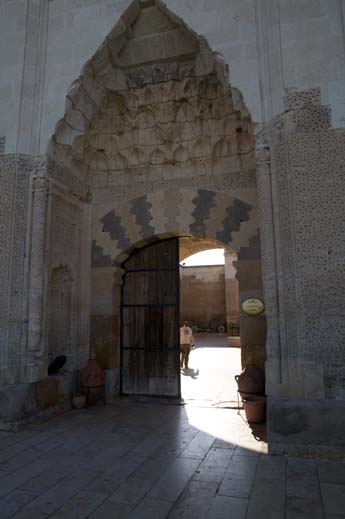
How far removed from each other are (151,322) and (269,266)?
7.36 feet

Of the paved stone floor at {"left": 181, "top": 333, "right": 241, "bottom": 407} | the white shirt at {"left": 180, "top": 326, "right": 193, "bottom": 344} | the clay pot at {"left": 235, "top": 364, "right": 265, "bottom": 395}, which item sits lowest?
the paved stone floor at {"left": 181, "top": 333, "right": 241, "bottom": 407}

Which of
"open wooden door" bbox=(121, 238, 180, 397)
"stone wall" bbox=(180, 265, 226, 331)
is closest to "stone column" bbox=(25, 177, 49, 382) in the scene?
"open wooden door" bbox=(121, 238, 180, 397)

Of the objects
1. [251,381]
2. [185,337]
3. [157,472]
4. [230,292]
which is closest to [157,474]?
[157,472]

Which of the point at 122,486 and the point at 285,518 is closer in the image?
the point at 285,518

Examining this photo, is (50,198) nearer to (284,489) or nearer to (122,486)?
(122,486)

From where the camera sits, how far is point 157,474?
2.71 metres

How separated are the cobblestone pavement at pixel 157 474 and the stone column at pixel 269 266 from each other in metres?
0.71

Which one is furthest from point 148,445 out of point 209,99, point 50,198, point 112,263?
point 209,99

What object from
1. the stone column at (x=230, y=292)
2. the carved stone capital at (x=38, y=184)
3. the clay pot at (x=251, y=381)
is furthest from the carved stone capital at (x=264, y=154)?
the stone column at (x=230, y=292)

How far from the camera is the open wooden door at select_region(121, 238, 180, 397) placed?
5.06 meters

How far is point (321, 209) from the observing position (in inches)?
131

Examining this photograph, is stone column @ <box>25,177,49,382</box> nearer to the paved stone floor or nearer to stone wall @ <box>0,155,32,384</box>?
stone wall @ <box>0,155,32,384</box>

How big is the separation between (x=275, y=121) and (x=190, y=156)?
5.31ft

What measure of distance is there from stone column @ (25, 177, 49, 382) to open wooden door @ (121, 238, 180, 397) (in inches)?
53.7
